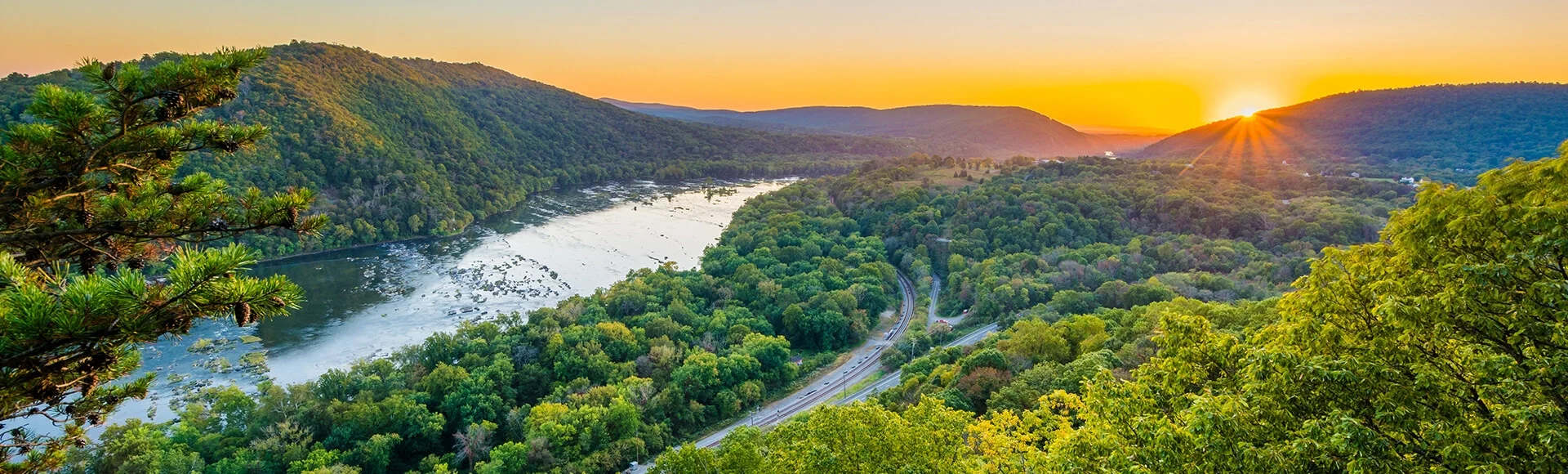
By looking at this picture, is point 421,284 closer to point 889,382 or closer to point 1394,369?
point 889,382

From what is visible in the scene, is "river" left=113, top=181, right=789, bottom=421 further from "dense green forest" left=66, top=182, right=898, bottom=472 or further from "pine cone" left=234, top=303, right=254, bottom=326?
"pine cone" left=234, top=303, right=254, bottom=326

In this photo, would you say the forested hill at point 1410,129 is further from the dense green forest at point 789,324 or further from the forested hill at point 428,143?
the forested hill at point 428,143

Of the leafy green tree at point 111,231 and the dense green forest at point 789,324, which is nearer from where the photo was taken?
the leafy green tree at point 111,231

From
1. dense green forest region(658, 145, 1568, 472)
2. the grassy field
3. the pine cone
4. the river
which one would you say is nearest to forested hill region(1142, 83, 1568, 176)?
Answer: the grassy field

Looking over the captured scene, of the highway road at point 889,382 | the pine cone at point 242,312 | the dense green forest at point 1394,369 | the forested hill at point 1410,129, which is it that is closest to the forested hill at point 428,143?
the highway road at point 889,382

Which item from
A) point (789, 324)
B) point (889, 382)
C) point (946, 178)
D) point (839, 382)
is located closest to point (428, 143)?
point (946, 178)
